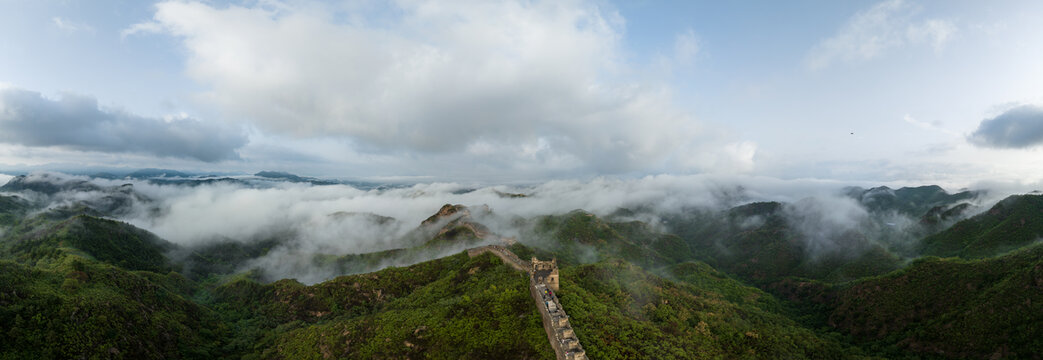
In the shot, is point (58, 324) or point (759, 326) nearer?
point (58, 324)

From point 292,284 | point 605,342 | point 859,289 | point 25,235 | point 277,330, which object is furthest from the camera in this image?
point 25,235

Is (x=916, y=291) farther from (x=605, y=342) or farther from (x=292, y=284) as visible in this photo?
(x=292, y=284)

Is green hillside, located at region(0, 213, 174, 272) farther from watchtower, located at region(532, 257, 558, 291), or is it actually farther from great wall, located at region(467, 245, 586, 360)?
great wall, located at region(467, 245, 586, 360)

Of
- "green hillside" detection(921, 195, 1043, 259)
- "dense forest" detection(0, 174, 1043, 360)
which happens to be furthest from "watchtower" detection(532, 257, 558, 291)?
"green hillside" detection(921, 195, 1043, 259)

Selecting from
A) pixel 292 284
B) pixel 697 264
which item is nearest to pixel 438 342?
pixel 292 284

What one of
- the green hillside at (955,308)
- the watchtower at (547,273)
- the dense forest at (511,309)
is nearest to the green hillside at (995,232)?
the dense forest at (511,309)

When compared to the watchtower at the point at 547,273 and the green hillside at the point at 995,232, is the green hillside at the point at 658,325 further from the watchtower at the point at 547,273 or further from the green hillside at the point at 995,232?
the green hillside at the point at 995,232

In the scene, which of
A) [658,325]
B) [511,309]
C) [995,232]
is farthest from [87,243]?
[995,232]

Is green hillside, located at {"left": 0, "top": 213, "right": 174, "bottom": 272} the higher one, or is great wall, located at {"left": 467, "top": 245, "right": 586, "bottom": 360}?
great wall, located at {"left": 467, "top": 245, "right": 586, "bottom": 360}

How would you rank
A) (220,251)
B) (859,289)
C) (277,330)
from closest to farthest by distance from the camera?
(277,330) → (859,289) → (220,251)

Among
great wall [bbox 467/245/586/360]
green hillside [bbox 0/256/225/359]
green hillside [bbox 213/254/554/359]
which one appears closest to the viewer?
great wall [bbox 467/245/586/360]

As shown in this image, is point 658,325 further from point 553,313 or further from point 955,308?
point 955,308
